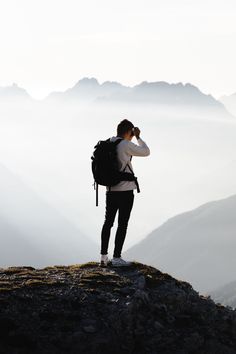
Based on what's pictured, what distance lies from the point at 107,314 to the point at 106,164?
4.83 m

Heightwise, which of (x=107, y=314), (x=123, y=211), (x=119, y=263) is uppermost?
(x=123, y=211)

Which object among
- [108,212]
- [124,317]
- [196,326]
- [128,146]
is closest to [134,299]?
[124,317]

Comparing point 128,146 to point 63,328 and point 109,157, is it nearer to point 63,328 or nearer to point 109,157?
point 109,157

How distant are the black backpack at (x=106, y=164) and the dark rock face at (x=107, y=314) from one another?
309cm

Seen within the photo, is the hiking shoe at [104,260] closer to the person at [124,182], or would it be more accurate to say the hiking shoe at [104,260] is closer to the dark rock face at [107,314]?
the dark rock face at [107,314]

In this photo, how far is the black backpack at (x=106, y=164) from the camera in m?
18.5

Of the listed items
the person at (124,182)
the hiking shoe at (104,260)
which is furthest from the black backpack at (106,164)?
the hiking shoe at (104,260)

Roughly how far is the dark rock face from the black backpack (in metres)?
3.09

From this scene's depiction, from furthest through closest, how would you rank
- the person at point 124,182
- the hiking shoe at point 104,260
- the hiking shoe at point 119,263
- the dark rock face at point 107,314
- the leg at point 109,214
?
the hiking shoe at point 104,260 < the hiking shoe at point 119,263 < the leg at point 109,214 < the person at point 124,182 < the dark rock face at point 107,314

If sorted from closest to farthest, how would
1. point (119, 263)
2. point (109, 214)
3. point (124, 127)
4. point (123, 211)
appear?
point (124, 127) < point (123, 211) < point (109, 214) < point (119, 263)

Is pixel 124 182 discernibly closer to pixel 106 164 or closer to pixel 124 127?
pixel 106 164

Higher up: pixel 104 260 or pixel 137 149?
pixel 137 149

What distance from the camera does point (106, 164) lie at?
18.5 m

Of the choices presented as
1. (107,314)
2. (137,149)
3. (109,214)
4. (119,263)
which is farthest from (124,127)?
(107,314)
